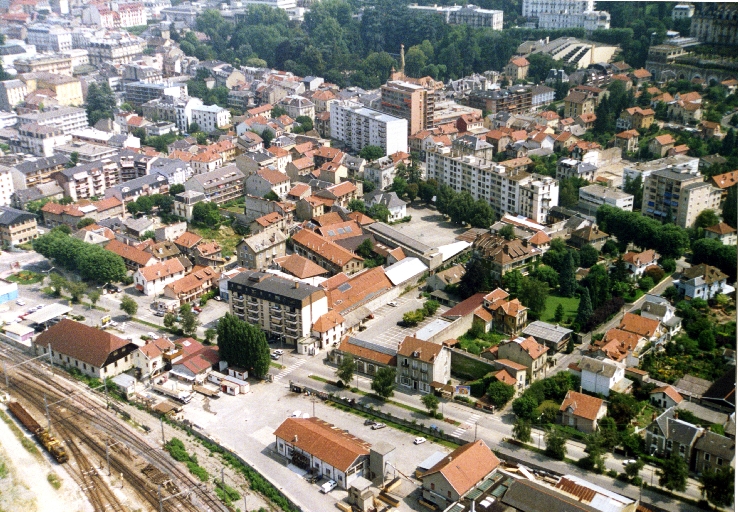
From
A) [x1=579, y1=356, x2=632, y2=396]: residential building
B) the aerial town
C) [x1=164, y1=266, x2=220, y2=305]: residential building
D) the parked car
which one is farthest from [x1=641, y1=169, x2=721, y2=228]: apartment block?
the parked car

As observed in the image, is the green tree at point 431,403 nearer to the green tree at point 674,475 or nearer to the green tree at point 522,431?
the green tree at point 522,431

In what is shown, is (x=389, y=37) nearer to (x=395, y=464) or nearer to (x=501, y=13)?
(x=501, y=13)

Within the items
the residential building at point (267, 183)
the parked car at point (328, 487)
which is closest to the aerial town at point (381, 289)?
the parked car at point (328, 487)

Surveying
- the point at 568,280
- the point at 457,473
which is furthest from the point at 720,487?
the point at 568,280

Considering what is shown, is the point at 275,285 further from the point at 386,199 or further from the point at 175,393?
the point at 386,199

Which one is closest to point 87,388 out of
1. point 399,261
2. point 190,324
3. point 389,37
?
point 190,324

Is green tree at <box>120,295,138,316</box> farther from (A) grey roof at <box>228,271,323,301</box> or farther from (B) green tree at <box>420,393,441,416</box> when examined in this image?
(B) green tree at <box>420,393,441,416</box>
